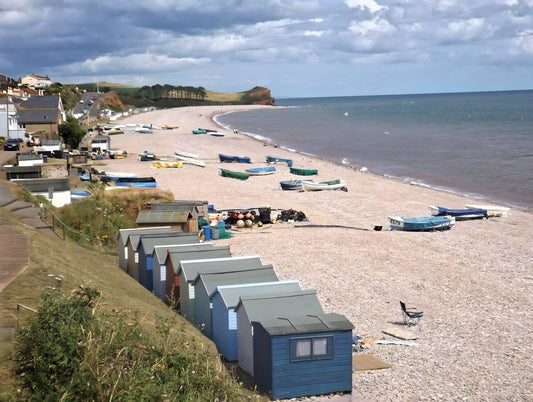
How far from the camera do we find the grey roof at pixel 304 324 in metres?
13.2

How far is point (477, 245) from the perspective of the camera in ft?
96.3

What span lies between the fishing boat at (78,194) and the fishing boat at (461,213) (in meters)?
19.6

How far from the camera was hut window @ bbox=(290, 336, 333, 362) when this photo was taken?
1321 cm

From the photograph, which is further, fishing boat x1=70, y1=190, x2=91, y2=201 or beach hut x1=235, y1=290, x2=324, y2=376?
fishing boat x1=70, y1=190, x2=91, y2=201

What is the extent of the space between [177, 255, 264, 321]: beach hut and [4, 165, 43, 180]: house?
714 inches

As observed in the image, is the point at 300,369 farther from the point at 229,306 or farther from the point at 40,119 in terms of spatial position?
the point at 40,119

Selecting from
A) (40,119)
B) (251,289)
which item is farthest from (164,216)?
(40,119)

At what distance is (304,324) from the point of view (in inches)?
531

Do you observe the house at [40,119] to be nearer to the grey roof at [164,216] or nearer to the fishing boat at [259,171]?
the fishing boat at [259,171]

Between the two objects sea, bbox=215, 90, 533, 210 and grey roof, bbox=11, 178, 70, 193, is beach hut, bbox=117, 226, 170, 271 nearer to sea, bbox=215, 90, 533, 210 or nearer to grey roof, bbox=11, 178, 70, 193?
grey roof, bbox=11, 178, 70, 193

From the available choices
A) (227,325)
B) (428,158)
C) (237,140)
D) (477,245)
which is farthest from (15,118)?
(227,325)

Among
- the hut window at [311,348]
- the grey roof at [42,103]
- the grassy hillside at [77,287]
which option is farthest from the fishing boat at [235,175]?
the hut window at [311,348]

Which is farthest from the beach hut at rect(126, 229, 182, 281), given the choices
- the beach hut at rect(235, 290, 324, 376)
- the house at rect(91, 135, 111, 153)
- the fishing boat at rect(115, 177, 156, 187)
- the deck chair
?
the house at rect(91, 135, 111, 153)

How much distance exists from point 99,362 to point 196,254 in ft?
29.8
